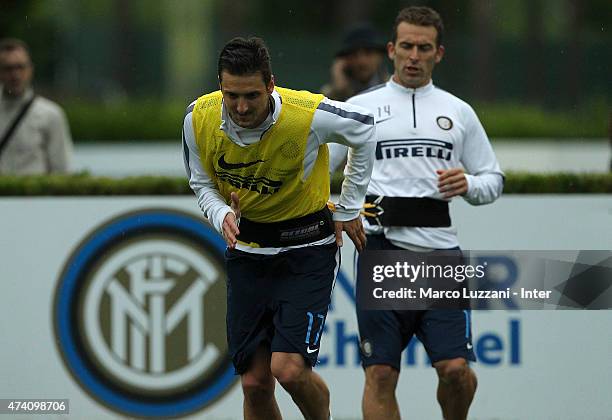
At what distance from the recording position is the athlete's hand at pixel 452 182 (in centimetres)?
617

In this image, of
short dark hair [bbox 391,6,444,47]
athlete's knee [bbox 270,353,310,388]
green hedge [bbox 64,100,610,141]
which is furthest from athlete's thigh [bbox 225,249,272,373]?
green hedge [bbox 64,100,610,141]

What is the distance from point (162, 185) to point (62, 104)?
18.4 m

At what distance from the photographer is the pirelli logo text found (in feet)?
20.7

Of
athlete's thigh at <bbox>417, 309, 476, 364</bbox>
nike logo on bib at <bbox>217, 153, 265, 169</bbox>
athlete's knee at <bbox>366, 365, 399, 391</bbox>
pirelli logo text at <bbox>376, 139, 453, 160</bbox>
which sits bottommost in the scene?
athlete's knee at <bbox>366, 365, 399, 391</bbox>

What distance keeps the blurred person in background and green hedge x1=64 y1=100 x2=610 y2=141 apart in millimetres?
13732

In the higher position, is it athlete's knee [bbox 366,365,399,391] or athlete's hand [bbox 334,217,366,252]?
athlete's hand [bbox 334,217,366,252]

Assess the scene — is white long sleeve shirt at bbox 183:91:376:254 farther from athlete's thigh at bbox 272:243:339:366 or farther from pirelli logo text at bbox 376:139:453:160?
pirelli logo text at bbox 376:139:453:160

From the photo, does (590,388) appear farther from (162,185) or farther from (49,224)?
(49,224)

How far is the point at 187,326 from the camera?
746cm

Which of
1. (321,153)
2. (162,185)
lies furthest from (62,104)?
(321,153)

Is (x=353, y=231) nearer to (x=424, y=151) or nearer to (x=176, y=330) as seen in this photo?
(x=424, y=151)

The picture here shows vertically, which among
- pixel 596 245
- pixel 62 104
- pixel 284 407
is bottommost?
pixel 284 407

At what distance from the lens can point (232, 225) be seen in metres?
5.46

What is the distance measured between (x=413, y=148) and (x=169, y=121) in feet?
59.8
